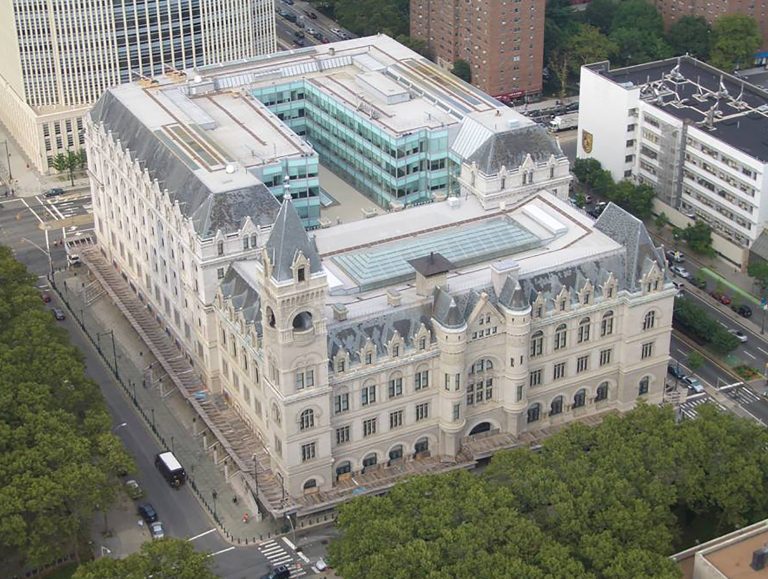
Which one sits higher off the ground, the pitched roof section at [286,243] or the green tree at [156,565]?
the pitched roof section at [286,243]

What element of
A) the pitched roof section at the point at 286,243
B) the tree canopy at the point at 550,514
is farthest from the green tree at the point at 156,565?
the pitched roof section at the point at 286,243

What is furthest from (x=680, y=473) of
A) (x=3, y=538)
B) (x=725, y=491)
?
(x=3, y=538)

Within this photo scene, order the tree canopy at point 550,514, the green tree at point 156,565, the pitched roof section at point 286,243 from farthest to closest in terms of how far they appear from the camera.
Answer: the pitched roof section at point 286,243 < the green tree at point 156,565 < the tree canopy at point 550,514

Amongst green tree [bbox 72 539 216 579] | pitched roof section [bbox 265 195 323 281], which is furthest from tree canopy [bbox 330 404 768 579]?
pitched roof section [bbox 265 195 323 281]

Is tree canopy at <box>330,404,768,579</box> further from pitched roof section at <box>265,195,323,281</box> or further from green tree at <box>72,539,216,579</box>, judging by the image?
pitched roof section at <box>265,195,323,281</box>

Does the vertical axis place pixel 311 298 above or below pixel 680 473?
above

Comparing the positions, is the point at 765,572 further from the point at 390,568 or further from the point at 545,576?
the point at 390,568

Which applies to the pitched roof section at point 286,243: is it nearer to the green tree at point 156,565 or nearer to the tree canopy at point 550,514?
the tree canopy at point 550,514

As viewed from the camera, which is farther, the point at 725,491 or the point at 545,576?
the point at 725,491
